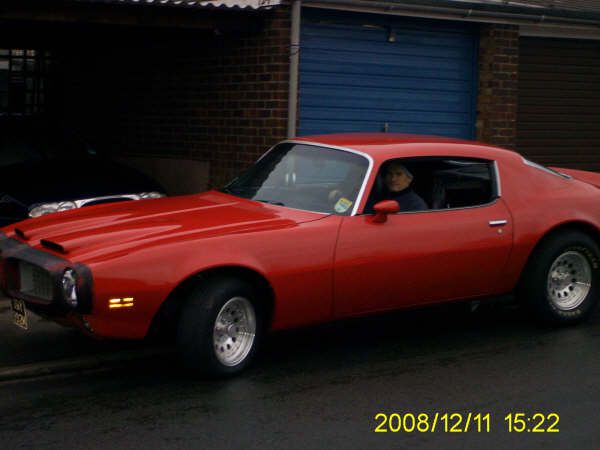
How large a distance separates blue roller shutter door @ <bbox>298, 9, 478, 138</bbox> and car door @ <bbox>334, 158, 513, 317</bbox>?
4489 mm

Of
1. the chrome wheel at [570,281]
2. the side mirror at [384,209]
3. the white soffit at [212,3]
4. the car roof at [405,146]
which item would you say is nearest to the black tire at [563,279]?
the chrome wheel at [570,281]

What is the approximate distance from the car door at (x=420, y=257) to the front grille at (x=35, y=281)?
1837 millimetres

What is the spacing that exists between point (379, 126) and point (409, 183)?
511 cm

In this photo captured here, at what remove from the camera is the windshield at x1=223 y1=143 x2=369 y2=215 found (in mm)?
7062

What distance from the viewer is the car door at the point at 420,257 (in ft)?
22.3

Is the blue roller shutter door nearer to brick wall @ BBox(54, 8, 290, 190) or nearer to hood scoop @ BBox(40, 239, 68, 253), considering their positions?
brick wall @ BBox(54, 8, 290, 190)

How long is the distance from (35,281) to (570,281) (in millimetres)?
4105

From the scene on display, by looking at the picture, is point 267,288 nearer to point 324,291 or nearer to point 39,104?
point 324,291

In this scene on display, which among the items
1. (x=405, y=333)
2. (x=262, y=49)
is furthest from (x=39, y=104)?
(x=405, y=333)

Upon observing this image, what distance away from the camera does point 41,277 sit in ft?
20.6

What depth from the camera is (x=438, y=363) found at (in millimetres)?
6918

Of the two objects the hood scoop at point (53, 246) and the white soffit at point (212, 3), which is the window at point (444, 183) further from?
the white soffit at point (212, 3)

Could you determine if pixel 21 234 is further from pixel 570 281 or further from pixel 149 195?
pixel 570 281
